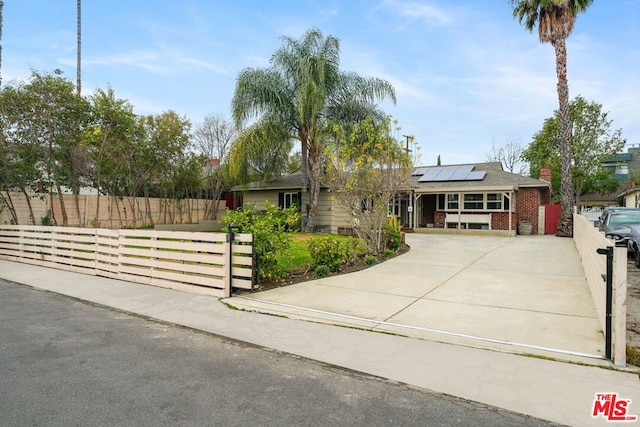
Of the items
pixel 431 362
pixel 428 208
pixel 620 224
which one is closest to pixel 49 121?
pixel 431 362

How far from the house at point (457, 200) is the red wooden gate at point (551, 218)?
0.94 ft

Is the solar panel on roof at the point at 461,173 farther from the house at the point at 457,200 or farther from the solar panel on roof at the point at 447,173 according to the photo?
the solar panel on roof at the point at 447,173

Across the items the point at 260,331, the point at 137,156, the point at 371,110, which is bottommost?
the point at 260,331

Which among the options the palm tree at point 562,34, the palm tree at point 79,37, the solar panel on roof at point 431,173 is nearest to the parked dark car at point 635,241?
the palm tree at point 562,34

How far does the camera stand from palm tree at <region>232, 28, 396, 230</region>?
16000mm

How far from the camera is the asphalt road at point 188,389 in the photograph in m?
2.70

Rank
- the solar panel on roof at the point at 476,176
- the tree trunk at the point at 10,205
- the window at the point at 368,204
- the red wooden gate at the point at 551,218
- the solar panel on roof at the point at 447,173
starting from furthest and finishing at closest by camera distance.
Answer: the solar panel on roof at the point at 447,173 → the solar panel on roof at the point at 476,176 → the red wooden gate at the point at 551,218 → the tree trunk at the point at 10,205 → the window at the point at 368,204

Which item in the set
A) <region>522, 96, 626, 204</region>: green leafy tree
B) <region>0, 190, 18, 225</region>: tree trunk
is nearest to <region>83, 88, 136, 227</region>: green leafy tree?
<region>0, 190, 18, 225</region>: tree trunk

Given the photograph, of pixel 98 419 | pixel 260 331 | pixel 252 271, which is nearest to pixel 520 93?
pixel 252 271

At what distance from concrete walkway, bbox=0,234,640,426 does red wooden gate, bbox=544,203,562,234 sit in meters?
17.5

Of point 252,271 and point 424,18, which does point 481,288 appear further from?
point 424,18

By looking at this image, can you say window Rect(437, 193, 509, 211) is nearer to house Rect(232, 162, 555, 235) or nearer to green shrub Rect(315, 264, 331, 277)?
house Rect(232, 162, 555, 235)

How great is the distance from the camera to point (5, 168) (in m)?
13.0

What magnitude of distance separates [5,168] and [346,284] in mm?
13166
